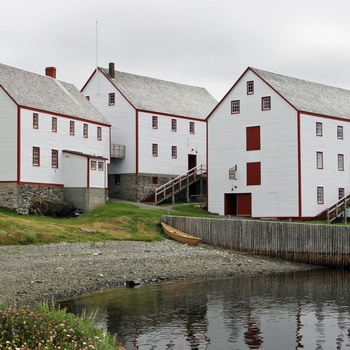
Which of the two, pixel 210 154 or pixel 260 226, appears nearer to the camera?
pixel 260 226

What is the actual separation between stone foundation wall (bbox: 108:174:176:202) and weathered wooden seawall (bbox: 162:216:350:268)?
17793mm

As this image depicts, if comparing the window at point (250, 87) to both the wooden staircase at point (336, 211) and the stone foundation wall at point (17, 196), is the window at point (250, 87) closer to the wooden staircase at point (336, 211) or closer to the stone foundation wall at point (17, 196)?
the wooden staircase at point (336, 211)

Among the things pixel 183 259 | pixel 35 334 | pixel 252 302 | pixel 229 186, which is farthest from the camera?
pixel 229 186

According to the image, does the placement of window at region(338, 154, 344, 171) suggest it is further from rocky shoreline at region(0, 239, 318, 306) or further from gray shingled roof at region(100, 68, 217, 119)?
rocky shoreline at region(0, 239, 318, 306)

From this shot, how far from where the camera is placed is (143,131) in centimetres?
6394

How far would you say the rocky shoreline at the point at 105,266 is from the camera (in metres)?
28.1

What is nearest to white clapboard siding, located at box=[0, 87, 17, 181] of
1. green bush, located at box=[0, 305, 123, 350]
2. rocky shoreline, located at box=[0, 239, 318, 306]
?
rocky shoreline, located at box=[0, 239, 318, 306]

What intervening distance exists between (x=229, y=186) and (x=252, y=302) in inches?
1194

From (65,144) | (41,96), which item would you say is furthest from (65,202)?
(41,96)

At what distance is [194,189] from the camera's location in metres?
66.8

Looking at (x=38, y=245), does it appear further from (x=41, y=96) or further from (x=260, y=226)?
(x=41, y=96)

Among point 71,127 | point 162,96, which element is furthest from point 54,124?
point 162,96

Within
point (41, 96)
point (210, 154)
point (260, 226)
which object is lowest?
point (260, 226)

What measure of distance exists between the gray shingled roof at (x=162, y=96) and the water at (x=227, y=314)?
34.1m
